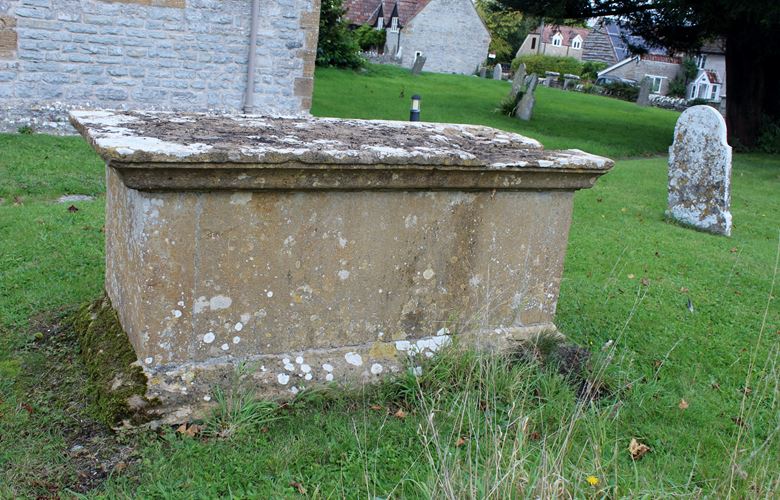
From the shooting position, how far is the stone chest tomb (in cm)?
333

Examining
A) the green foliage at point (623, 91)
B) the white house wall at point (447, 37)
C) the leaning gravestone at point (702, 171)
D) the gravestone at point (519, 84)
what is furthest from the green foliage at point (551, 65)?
the leaning gravestone at point (702, 171)

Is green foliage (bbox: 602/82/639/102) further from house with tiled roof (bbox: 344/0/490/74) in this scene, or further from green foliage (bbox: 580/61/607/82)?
green foliage (bbox: 580/61/607/82)

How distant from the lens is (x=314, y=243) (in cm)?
363

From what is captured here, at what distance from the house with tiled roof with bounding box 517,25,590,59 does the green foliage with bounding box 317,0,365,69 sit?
133ft

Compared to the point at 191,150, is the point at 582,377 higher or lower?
lower

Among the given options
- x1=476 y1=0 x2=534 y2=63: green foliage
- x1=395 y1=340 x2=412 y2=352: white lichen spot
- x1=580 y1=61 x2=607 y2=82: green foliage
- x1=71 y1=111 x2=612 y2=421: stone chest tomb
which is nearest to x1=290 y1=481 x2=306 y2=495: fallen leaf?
x1=71 y1=111 x2=612 y2=421: stone chest tomb

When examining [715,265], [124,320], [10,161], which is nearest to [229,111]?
[10,161]

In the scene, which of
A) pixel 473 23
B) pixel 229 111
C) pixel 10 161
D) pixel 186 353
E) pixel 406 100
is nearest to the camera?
pixel 186 353

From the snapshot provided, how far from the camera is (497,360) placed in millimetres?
3949

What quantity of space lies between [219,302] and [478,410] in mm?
1326

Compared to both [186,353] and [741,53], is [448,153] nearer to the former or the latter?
[186,353]

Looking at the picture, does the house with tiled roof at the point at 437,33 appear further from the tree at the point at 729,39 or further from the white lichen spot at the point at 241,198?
the white lichen spot at the point at 241,198

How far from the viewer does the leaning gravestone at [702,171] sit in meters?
9.01

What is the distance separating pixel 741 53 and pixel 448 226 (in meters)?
17.6
